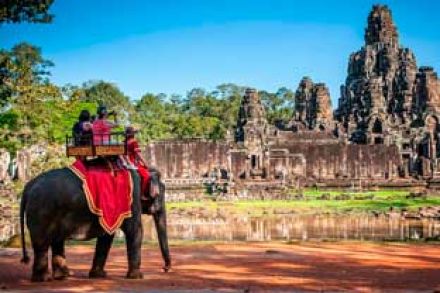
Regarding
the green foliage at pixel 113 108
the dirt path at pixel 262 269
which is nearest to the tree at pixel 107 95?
the green foliage at pixel 113 108

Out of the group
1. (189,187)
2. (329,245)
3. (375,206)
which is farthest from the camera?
(189,187)

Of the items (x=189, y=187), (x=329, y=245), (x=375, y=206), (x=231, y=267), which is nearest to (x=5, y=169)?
(x=189, y=187)

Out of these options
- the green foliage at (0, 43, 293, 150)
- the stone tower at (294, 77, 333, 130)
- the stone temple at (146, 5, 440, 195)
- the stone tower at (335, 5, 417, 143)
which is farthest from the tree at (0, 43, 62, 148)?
the stone tower at (294, 77, 333, 130)

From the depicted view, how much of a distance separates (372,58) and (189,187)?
40.6m

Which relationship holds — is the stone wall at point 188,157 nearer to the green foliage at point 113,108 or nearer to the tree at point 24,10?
the green foliage at point 113,108

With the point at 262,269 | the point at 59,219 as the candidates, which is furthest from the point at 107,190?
the point at 262,269

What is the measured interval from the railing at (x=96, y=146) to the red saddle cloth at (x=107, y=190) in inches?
10.6

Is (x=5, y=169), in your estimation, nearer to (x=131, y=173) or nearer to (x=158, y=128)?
(x=158, y=128)

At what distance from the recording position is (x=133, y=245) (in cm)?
1194

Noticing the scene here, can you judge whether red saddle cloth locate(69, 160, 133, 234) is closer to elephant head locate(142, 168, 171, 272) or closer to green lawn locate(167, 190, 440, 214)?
elephant head locate(142, 168, 171, 272)

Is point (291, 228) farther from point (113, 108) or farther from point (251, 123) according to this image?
point (113, 108)

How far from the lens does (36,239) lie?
11.4 m

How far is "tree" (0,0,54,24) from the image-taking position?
15555mm

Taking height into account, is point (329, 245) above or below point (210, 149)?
below
